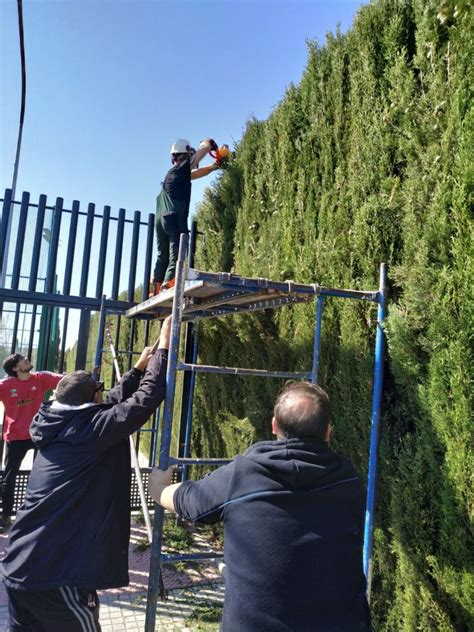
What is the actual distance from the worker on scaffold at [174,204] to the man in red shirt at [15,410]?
170 cm

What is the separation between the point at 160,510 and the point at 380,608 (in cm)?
147

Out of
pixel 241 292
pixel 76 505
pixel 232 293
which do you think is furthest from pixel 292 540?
pixel 232 293

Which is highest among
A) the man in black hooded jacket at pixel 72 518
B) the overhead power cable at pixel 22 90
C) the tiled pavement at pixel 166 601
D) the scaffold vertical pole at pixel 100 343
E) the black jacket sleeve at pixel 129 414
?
the overhead power cable at pixel 22 90

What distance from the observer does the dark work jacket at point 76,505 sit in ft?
6.68

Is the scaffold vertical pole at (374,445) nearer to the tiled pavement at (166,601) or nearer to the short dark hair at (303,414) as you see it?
the short dark hair at (303,414)

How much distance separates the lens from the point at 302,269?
142 inches

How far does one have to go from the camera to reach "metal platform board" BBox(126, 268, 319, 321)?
2424mm

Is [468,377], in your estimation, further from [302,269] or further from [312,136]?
[312,136]

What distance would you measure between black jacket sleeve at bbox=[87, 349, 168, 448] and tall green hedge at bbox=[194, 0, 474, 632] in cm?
131

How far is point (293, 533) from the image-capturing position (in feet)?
4.82

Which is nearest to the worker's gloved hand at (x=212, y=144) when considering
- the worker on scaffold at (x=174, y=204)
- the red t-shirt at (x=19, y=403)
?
the worker on scaffold at (x=174, y=204)

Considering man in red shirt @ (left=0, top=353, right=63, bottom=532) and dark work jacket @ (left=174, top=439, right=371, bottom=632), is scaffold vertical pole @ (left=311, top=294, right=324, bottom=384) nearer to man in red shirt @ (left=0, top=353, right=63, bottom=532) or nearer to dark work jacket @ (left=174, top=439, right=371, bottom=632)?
dark work jacket @ (left=174, top=439, right=371, bottom=632)

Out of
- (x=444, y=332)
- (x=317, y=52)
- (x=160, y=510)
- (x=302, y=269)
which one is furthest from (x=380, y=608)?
(x=317, y=52)

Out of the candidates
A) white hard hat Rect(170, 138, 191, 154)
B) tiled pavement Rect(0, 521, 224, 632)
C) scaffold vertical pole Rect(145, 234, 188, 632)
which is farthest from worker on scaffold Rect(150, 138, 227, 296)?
tiled pavement Rect(0, 521, 224, 632)
